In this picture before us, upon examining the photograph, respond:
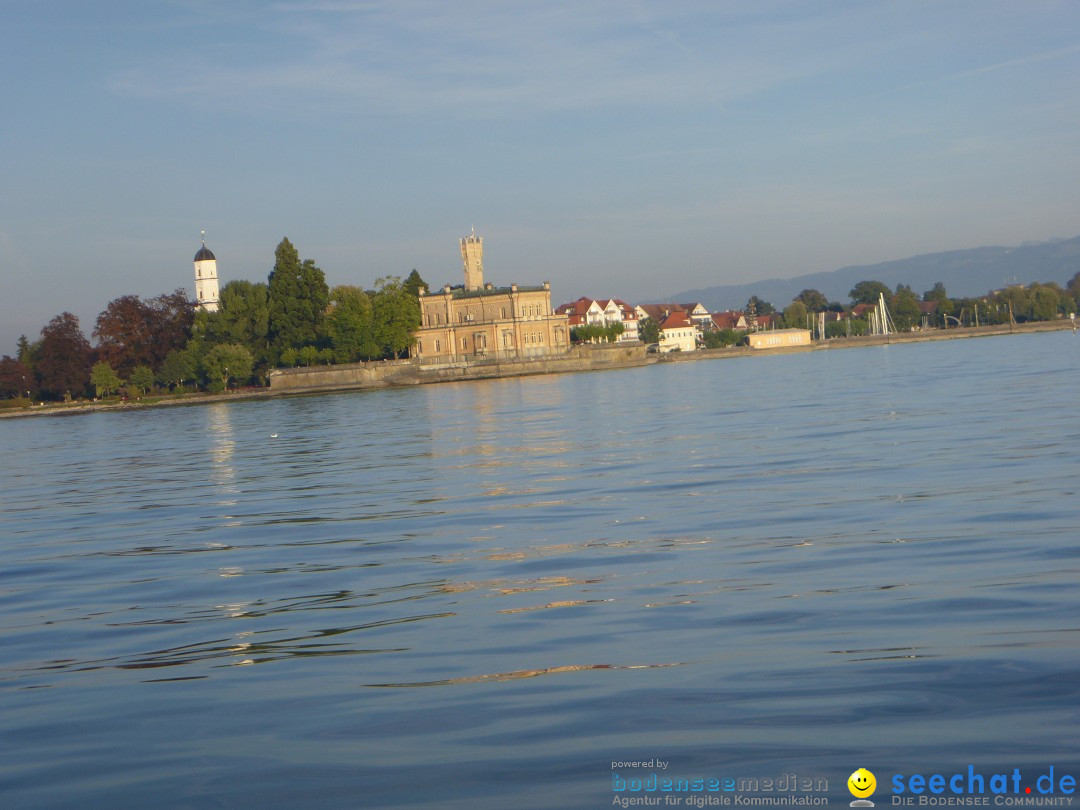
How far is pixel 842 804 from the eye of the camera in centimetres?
361

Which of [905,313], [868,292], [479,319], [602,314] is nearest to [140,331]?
[479,319]

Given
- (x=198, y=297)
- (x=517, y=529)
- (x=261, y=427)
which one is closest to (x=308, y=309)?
(x=198, y=297)

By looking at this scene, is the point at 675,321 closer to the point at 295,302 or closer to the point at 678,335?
the point at 678,335

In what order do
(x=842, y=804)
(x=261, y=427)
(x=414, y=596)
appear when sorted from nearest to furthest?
1. (x=842, y=804)
2. (x=414, y=596)
3. (x=261, y=427)

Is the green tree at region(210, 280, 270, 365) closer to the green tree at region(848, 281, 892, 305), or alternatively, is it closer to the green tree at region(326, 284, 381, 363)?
the green tree at region(326, 284, 381, 363)

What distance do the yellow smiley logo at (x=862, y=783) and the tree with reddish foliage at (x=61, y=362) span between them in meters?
89.8

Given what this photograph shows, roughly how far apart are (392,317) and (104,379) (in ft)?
69.9

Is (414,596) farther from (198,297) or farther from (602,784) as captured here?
(198,297)

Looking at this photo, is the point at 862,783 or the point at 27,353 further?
the point at 27,353

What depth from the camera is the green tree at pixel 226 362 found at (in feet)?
270

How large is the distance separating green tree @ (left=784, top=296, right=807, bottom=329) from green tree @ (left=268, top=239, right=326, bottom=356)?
2603 inches

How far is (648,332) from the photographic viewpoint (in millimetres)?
130875

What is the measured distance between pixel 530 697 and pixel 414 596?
2.48 metres

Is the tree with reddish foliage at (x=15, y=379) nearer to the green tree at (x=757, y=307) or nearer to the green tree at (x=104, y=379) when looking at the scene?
the green tree at (x=104, y=379)
